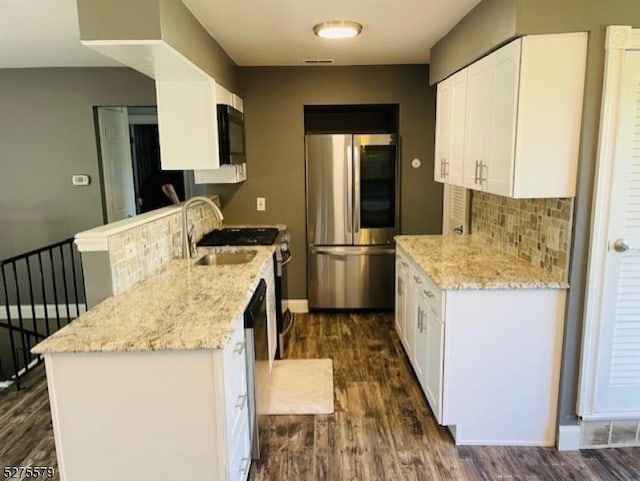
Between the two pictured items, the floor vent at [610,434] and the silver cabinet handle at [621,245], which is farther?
the floor vent at [610,434]

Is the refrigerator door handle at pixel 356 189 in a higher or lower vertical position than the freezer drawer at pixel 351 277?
higher

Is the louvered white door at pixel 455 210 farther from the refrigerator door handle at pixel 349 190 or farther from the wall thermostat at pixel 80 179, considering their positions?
the wall thermostat at pixel 80 179

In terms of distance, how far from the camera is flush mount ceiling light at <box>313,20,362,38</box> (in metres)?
2.88

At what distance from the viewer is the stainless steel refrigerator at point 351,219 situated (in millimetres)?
4328

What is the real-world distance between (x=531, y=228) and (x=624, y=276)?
0.57 meters

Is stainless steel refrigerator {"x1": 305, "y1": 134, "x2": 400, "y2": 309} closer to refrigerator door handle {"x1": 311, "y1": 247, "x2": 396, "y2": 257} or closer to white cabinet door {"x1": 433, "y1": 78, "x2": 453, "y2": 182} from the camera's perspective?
refrigerator door handle {"x1": 311, "y1": 247, "x2": 396, "y2": 257}

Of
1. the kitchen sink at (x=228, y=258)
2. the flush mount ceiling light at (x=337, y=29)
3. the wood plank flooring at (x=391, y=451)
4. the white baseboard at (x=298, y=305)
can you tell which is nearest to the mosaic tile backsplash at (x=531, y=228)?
the wood plank flooring at (x=391, y=451)

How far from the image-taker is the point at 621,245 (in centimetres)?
220

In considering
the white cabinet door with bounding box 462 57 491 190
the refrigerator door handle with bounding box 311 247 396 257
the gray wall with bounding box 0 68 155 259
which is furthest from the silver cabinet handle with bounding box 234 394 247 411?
the gray wall with bounding box 0 68 155 259

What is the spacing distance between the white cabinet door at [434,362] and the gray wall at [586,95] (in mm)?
623

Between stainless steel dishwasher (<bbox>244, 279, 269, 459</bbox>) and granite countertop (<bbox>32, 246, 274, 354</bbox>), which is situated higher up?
granite countertop (<bbox>32, 246, 274, 354</bbox>)

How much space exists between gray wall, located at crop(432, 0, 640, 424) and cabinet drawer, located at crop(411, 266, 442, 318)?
64 centimetres

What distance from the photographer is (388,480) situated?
2.22 m

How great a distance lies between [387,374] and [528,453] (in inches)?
43.7
